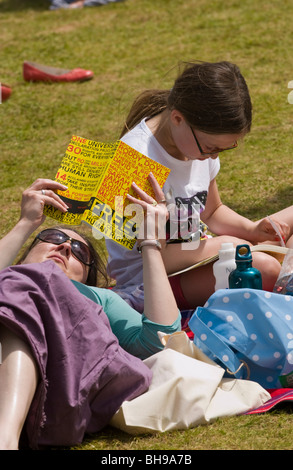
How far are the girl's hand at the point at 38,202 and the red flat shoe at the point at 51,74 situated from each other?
452 cm

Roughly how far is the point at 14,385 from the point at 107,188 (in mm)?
986

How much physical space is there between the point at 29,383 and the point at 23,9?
838 centimetres

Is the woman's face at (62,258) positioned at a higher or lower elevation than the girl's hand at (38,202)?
lower

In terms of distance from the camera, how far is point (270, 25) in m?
8.05

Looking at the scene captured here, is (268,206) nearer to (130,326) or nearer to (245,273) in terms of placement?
(245,273)

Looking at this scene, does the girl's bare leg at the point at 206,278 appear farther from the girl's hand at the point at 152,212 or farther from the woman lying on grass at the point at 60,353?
the woman lying on grass at the point at 60,353

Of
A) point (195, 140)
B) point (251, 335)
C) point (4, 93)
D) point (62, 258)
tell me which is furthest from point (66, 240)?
point (4, 93)

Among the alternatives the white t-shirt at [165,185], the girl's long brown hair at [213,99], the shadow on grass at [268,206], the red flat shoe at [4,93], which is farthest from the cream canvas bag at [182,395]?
the red flat shoe at [4,93]

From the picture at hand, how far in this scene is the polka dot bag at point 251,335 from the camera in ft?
8.13

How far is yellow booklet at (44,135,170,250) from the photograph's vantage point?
2.73m

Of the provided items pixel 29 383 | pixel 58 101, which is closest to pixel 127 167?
pixel 29 383

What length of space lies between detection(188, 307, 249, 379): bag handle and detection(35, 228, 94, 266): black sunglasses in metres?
0.53

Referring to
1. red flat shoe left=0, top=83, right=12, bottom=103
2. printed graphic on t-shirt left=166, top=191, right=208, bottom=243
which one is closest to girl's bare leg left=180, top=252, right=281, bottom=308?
printed graphic on t-shirt left=166, top=191, right=208, bottom=243

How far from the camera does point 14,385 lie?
2014mm
